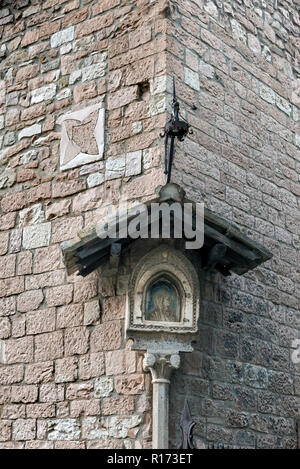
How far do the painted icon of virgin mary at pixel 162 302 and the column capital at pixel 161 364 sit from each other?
24 centimetres

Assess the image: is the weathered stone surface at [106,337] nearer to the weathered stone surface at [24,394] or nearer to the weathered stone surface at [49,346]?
the weathered stone surface at [49,346]

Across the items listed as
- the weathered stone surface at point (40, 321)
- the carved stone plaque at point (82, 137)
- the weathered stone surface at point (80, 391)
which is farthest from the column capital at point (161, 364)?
the carved stone plaque at point (82, 137)

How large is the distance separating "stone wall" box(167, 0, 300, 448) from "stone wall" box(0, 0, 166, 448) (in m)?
0.30

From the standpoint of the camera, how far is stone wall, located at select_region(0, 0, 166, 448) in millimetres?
4996

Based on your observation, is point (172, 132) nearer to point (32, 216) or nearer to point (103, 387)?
point (32, 216)

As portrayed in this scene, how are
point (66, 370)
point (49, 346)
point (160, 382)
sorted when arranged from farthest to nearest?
1. point (49, 346)
2. point (66, 370)
3. point (160, 382)

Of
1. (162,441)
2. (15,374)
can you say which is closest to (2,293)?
(15,374)

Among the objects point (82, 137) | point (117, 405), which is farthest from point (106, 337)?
point (82, 137)

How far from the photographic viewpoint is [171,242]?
16.1 feet

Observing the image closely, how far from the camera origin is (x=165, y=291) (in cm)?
485

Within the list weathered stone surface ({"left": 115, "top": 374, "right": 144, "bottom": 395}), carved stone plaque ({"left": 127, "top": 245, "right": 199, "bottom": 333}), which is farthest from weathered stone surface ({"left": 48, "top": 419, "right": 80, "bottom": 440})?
carved stone plaque ({"left": 127, "top": 245, "right": 199, "bottom": 333})

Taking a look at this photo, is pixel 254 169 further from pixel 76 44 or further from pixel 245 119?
pixel 76 44

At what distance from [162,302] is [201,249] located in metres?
0.51

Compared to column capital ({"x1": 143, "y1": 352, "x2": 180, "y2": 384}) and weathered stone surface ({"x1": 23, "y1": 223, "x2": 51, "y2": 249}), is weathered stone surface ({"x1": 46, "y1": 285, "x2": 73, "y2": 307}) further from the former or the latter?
column capital ({"x1": 143, "y1": 352, "x2": 180, "y2": 384})
